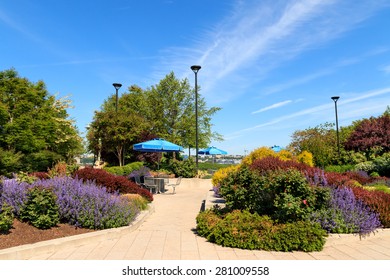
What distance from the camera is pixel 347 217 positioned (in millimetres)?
5605

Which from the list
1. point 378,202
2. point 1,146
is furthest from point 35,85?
point 378,202

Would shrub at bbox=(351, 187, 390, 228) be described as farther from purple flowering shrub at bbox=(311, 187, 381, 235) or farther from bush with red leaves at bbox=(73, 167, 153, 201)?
bush with red leaves at bbox=(73, 167, 153, 201)

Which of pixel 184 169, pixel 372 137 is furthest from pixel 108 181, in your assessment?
pixel 372 137

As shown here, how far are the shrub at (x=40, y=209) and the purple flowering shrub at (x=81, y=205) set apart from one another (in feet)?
0.56

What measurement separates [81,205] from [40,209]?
0.74m

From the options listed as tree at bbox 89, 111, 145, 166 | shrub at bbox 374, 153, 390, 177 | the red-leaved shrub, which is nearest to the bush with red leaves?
the red-leaved shrub

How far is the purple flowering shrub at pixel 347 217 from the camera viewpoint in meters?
5.43

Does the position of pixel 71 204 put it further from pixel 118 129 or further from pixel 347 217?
pixel 118 129

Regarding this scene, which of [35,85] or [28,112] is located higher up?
[35,85]

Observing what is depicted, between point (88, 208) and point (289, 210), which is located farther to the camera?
point (88, 208)

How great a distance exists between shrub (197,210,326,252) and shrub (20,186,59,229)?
9.21 feet

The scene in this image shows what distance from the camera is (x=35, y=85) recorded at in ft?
72.1
